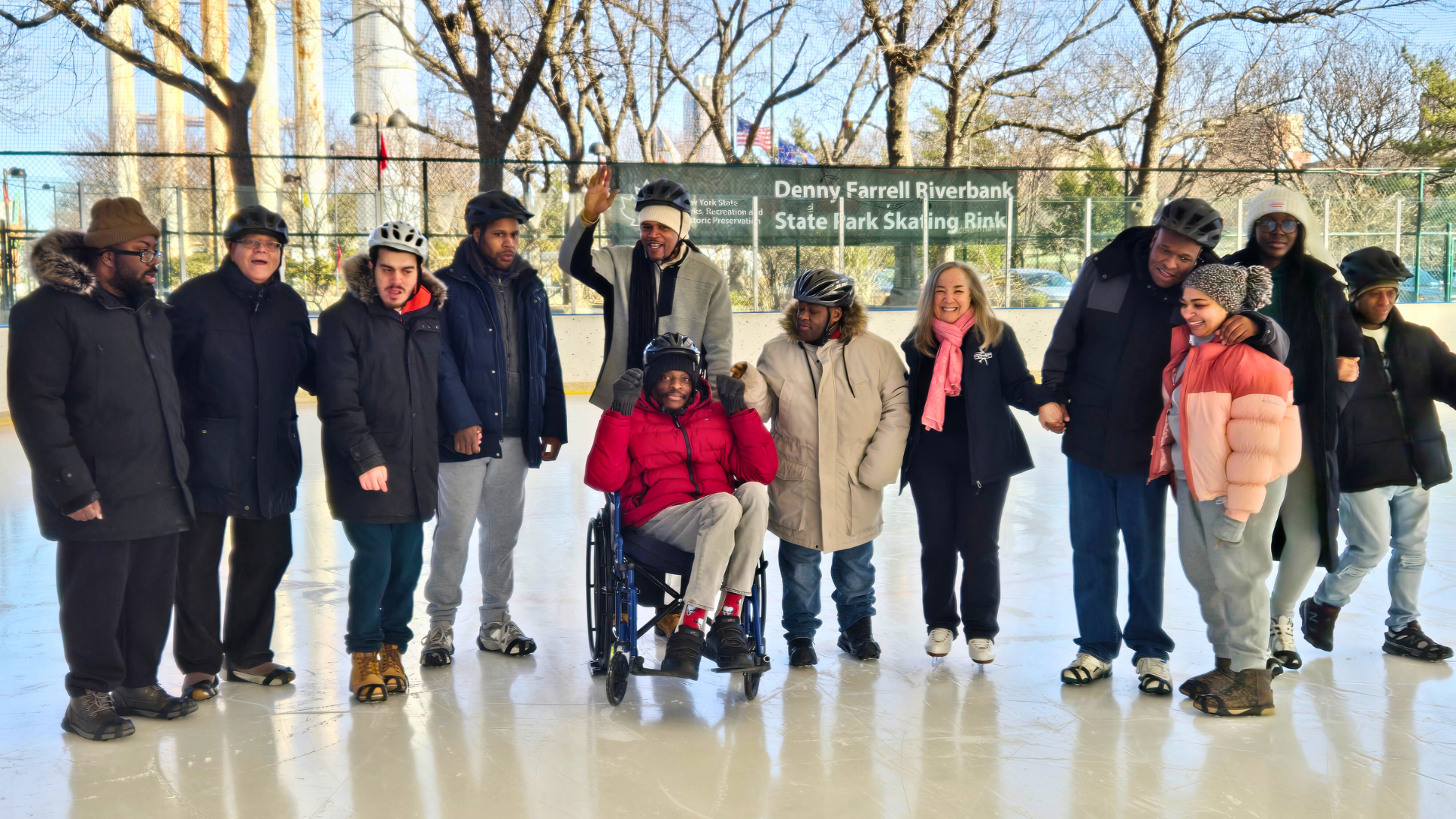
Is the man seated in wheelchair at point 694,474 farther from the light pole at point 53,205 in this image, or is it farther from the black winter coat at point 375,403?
the light pole at point 53,205

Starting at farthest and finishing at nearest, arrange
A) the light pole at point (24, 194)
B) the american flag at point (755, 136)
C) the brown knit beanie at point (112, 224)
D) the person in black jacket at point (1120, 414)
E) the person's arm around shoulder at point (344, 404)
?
the american flag at point (755, 136) < the light pole at point (24, 194) < the person in black jacket at point (1120, 414) < the person's arm around shoulder at point (344, 404) < the brown knit beanie at point (112, 224)

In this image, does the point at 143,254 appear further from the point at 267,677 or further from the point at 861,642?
the point at 861,642

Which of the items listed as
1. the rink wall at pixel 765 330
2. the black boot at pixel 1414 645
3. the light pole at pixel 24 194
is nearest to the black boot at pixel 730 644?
the black boot at pixel 1414 645

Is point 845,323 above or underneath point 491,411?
above

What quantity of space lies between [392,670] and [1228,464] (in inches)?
103

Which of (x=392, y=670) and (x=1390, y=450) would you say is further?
(x=1390, y=450)

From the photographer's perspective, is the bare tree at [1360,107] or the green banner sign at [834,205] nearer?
the green banner sign at [834,205]

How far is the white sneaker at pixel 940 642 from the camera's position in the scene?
3971mm

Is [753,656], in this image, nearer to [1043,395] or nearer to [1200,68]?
[1043,395]

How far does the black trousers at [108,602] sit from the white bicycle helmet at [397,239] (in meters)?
1.08

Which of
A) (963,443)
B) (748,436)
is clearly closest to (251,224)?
(748,436)

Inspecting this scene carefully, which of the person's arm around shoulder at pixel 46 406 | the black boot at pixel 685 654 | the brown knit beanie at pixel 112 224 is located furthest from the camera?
the black boot at pixel 685 654

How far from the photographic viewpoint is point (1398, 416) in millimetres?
4000

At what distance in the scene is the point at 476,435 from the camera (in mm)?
3846
